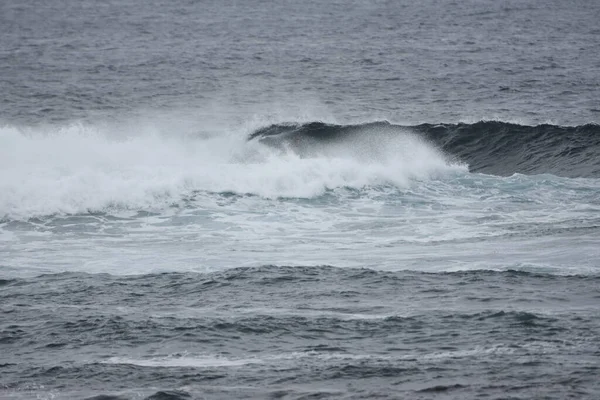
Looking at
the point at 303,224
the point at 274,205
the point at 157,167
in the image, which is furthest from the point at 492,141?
the point at 157,167

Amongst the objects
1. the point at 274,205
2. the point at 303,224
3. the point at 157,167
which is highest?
the point at 157,167

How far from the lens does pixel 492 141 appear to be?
31312 millimetres

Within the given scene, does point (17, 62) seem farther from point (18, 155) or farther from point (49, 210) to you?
point (49, 210)

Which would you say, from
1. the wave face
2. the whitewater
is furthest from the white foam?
the wave face

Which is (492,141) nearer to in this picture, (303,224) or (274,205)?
(274,205)

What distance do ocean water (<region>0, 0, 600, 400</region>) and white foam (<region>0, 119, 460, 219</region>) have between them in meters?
0.10

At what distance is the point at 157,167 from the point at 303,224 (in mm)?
7320

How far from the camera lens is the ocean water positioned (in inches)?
534

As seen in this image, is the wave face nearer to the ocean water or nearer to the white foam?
the ocean water

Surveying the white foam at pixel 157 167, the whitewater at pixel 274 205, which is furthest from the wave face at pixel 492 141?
the white foam at pixel 157 167

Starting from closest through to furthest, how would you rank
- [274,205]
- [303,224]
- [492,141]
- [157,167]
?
[303,224] → [274,205] → [157,167] → [492,141]

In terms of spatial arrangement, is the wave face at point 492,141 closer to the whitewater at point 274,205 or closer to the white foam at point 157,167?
the whitewater at point 274,205

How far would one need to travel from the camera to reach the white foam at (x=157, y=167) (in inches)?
988

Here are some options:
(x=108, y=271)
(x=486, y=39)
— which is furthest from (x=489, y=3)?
(x=108, y=271)
